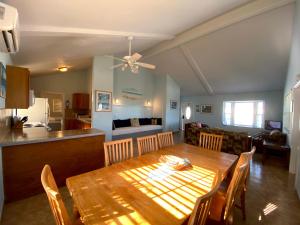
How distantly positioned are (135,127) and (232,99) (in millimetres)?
4778

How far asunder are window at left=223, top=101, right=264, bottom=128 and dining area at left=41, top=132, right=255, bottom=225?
5959mm

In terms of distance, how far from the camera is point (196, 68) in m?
6.52

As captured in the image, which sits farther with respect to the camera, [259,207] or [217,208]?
[259,207]

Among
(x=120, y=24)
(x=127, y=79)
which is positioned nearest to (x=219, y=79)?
(x=127, y=79)

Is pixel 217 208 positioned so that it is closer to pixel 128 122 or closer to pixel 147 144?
pixel 147 144

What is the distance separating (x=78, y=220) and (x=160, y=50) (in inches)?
232

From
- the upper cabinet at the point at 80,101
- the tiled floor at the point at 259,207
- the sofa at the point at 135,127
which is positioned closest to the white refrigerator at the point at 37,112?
the upper cabinet at the point at 80,101

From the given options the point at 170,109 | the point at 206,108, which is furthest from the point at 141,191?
the point at 206,108

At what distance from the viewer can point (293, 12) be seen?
335cm

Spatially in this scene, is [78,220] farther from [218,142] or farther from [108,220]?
[218,142]

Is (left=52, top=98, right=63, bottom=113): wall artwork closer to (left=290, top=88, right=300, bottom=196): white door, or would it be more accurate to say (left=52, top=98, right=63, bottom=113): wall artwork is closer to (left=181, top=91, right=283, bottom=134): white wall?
(left=181, top=91, right=283, bottom=134): white wall

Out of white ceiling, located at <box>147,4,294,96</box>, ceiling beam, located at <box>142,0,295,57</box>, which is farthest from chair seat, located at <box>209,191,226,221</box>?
white ceiling, located at <box>147,4,294,96</box>

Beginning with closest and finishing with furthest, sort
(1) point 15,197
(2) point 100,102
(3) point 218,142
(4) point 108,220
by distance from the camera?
(4) point 108,220 → (1) point 15,197 → (3) point 218,142 → (2) point 100,102

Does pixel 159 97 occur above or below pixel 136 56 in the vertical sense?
below
